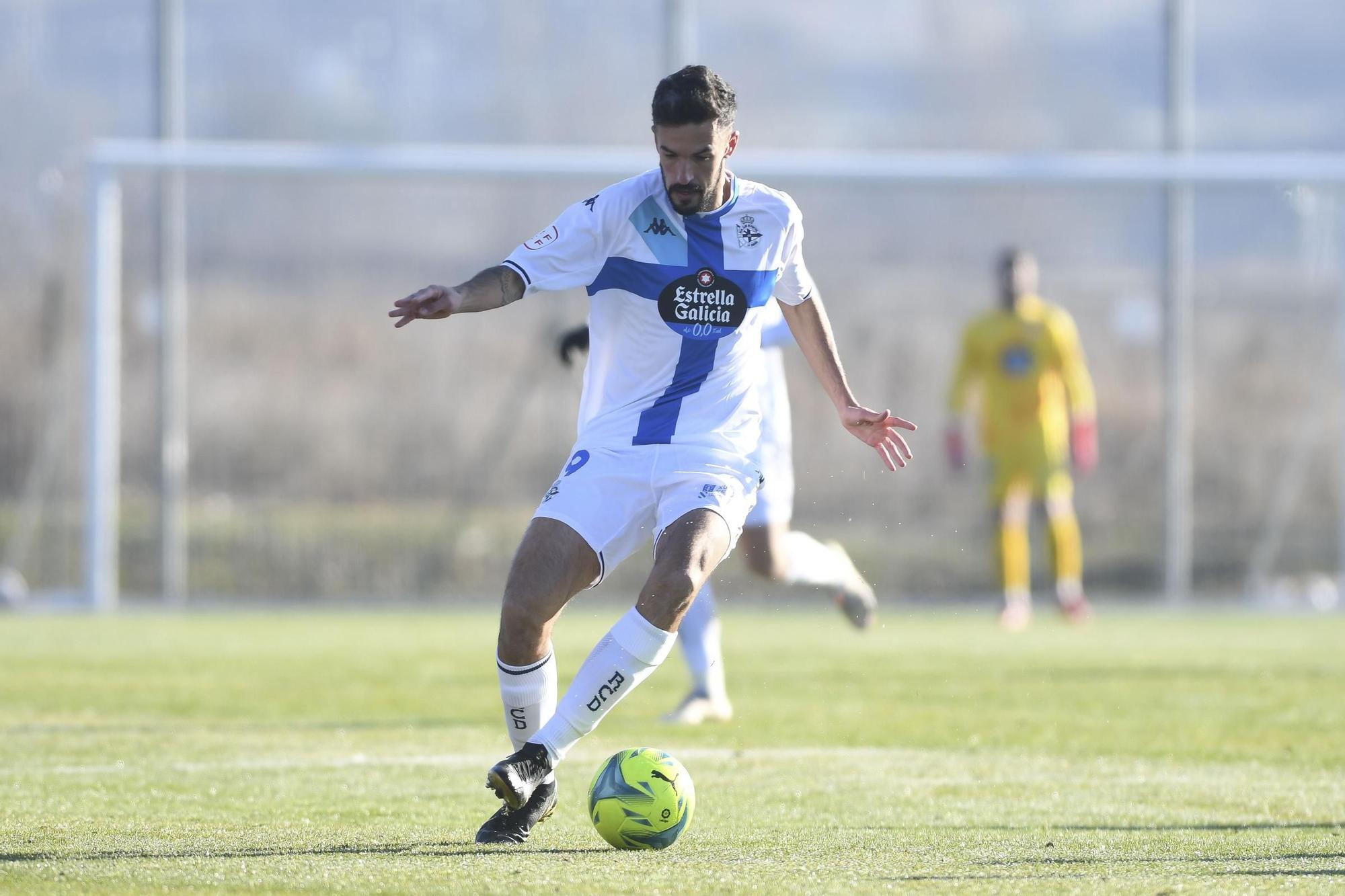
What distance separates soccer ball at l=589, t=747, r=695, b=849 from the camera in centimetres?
463

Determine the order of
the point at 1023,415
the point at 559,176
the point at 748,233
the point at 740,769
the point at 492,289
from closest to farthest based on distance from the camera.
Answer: the point at 492,289 → the point at 748,233 → the point at 740,769 → the point at 1023,415 → the point at 559,176

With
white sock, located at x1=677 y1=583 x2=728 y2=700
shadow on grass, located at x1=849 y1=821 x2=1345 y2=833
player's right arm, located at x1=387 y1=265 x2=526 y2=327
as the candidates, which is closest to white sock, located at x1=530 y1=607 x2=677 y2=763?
shadow on grass, located at x1=849 y1=821 x2=1345 y2=833

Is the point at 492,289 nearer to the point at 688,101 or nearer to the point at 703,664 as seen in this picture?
the point at 688,101

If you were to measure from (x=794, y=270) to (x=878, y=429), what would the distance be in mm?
519

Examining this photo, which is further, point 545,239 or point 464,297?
point 545,239

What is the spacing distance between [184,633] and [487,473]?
138 inches

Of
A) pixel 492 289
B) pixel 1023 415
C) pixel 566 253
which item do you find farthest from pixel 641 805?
pixel 1023 415

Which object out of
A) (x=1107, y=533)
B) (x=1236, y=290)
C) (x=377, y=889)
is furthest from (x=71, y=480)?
(x=377, y=889)

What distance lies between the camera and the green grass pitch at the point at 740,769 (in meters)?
4.30

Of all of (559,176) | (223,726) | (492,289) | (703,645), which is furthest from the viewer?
(559,176)

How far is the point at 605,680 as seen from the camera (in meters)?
4.75

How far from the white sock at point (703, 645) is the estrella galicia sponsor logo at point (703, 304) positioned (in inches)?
108

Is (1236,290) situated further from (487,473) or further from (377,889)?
(377,889)

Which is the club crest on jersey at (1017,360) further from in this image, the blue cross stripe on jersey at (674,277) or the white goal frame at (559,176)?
the blue cross stripe on jersey at (674,277)
